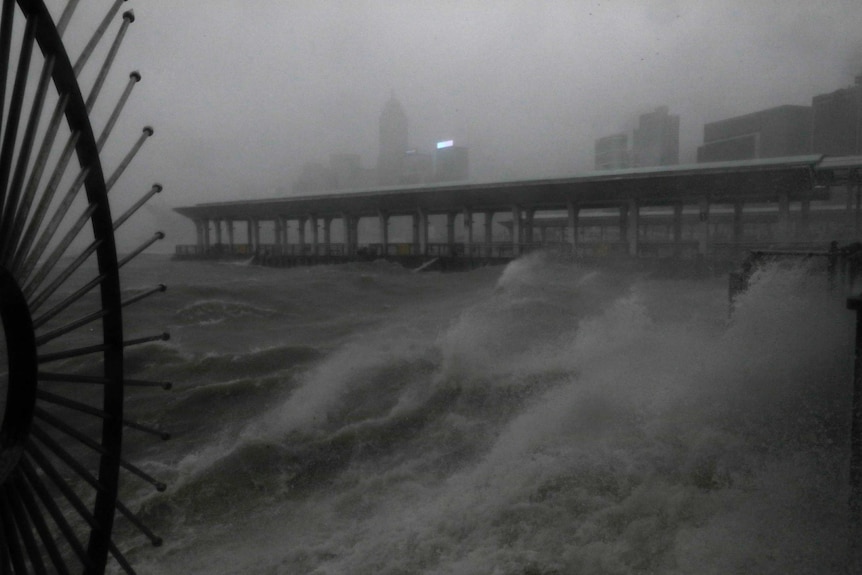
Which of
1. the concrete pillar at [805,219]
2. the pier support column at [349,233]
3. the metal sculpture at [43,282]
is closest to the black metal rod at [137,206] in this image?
the metal sculpture at [43,282]

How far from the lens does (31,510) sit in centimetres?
192

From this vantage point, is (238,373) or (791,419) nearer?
(791,419)

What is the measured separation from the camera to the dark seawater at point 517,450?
12.5 ft

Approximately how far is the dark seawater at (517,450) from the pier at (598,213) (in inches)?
278

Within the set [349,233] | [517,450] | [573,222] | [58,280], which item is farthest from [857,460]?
[349,233]

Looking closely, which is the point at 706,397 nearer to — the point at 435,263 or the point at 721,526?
the point at 721,526

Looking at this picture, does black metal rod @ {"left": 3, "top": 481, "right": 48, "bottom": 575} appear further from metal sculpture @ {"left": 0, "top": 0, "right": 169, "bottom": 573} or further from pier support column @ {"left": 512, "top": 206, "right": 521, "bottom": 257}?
pier support column @ {"left": 512, "top": 206, "right": 521, "bottom": 257}

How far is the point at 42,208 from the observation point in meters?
1.95

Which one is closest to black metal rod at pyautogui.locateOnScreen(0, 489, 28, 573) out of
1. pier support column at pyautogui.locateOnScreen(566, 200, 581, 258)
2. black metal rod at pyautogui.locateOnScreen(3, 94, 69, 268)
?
black metal rod at pyautogui.locateOnScreen(3, 94, 69, 268)

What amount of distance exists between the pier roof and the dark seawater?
9.88 meters

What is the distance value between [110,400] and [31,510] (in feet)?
1.72

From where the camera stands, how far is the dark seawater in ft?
12.5

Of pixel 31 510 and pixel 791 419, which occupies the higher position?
pixel 31 510

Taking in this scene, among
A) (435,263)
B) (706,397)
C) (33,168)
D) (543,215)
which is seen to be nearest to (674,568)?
(706,397)
